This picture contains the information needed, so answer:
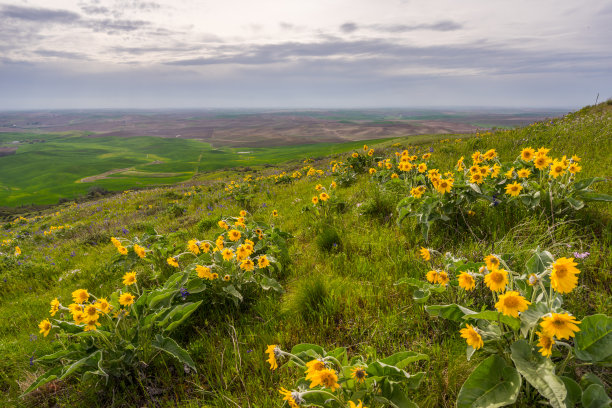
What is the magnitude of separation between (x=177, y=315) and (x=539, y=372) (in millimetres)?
2633

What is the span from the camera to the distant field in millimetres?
64562

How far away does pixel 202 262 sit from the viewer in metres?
3.17

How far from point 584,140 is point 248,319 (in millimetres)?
8067

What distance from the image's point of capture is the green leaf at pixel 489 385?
1459 millimetres

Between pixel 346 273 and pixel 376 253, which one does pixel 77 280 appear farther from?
pixel 376 253

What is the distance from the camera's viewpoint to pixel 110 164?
314 ft

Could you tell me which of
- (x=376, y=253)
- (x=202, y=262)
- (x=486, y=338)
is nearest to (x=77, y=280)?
(x=202, y=262)

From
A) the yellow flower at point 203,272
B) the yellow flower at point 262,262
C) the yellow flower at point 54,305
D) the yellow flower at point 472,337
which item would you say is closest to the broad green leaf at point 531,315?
the yellow flower at point 472,337

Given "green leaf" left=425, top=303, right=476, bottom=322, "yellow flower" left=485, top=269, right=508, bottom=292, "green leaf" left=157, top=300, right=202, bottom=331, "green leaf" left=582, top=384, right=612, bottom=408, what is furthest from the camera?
"green leaf" left=157, top=300, right=202, bottom=331

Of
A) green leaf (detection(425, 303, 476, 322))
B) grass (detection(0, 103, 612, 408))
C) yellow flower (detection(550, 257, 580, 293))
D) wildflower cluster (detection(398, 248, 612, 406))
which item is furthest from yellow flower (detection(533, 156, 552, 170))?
green leaf (detection(425, 303, 476, 322))

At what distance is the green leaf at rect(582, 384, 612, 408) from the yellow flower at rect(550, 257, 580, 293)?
438 millimetres

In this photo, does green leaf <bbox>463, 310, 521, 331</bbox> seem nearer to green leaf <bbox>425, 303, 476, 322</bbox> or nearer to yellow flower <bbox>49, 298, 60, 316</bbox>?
green leaf <bbox>425, 303, 476, 322</bbox>

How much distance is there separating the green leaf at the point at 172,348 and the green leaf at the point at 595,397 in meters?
2.37

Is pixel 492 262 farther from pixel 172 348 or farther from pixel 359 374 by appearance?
pixel 172 348
